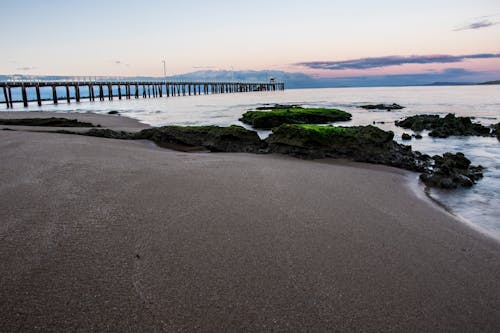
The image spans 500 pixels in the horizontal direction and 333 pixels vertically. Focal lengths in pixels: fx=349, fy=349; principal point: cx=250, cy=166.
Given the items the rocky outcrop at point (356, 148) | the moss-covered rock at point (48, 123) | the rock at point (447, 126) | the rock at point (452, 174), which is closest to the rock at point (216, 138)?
the rocky outcrop at point (356, 148)

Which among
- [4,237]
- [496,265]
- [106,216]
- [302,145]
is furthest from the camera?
[302,145]

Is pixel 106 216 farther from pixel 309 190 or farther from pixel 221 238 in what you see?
pixel 309 190

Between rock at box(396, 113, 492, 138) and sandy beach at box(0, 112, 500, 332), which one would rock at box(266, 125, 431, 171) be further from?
rock at box(396, 113, 492, 138)

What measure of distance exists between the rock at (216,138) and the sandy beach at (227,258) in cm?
476

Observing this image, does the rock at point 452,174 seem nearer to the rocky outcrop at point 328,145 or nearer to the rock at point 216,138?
the rocky outcrop at point 328,145

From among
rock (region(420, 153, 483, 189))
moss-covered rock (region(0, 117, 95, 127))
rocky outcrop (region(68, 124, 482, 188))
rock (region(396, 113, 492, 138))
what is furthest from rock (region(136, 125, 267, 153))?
rock (region(396, 113, 492, 138))

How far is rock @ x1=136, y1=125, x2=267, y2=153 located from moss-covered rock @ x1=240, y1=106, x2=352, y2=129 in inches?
381

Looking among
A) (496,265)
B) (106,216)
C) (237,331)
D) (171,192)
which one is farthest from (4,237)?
(496,265)

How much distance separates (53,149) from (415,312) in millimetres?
7335

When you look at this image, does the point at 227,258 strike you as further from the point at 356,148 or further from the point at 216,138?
the point at 216,138

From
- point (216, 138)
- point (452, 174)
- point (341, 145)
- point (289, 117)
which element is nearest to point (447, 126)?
point (289, 117)

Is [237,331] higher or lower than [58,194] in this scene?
lower

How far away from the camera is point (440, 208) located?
5766mm

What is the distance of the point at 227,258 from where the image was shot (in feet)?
10.6
